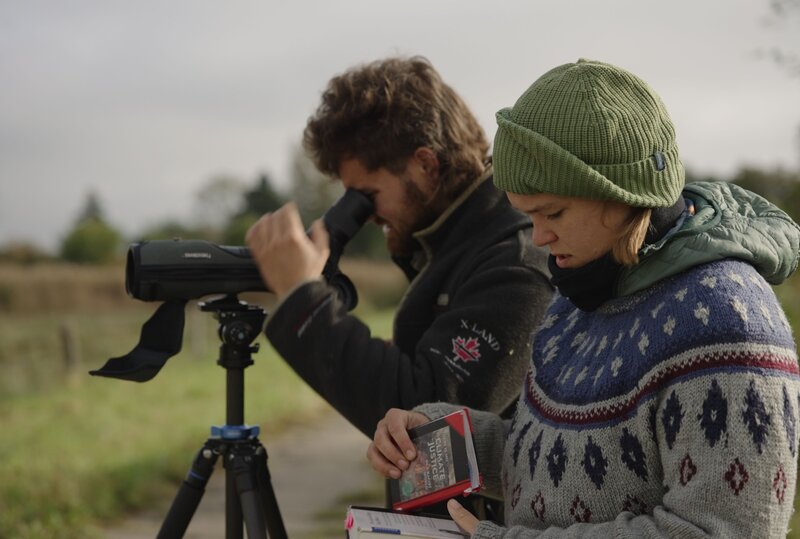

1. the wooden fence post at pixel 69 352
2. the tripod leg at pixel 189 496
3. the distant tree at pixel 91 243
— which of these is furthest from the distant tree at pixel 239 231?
the distant tree at pixel 91 243

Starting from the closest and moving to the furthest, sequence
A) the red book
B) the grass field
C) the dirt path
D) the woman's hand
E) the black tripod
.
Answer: the red book
the woman's hand
the black tripod
the grass field
the dirt path

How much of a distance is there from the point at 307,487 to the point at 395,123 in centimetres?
380

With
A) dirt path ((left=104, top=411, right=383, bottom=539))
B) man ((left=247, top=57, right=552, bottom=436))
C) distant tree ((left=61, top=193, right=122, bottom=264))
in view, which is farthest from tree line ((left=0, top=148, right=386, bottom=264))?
man ((left=247, top=57, right=552, bottom=436))

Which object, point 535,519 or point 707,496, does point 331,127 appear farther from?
point 707,496

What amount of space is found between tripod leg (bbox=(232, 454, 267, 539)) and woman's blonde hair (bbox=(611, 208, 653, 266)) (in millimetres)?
1117

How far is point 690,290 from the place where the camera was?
1.51 m

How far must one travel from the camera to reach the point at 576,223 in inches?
63.9

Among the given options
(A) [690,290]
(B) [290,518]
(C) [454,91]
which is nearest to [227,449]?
(C) [454,91]

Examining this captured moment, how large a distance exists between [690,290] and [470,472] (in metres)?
0.54

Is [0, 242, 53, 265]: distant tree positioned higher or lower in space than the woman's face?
lower

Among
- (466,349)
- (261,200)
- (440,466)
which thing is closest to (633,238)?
(440,466)

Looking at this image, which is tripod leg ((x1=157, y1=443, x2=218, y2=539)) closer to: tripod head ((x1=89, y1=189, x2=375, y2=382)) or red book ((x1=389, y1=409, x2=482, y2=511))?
tripod head ((x1=89, y1=189, x2=375, y2=382))

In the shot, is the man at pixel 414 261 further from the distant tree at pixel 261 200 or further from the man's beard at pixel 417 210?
the distant tree at pixel 261 200

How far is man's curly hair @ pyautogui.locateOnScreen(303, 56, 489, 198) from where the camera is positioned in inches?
97.0
